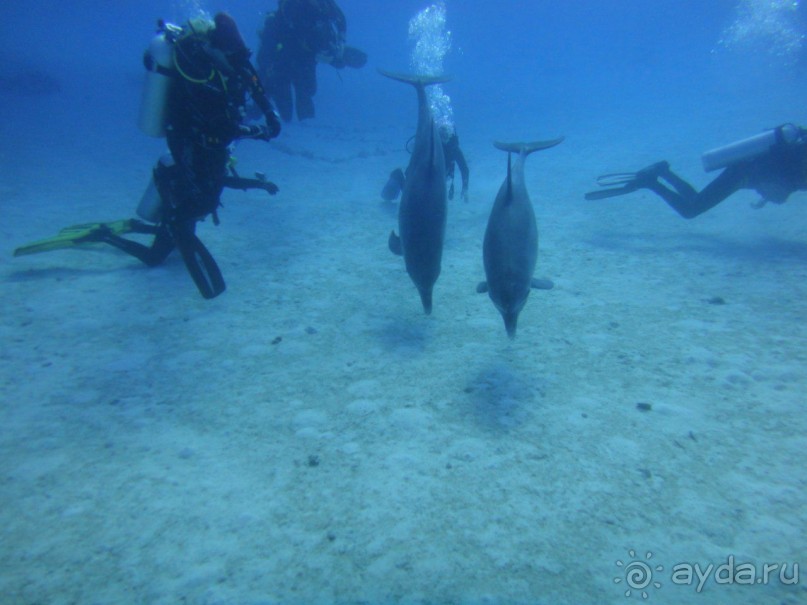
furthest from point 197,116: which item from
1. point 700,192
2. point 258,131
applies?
point 700,192

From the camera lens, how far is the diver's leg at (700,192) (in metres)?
7.89

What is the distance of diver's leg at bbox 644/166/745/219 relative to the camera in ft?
25.9

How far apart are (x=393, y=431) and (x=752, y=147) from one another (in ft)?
28.3

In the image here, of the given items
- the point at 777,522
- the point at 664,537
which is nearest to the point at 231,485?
the point at 664,537

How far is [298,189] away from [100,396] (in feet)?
35.5

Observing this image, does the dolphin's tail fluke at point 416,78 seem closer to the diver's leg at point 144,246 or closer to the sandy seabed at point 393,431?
the sandy seabed at point 393,431

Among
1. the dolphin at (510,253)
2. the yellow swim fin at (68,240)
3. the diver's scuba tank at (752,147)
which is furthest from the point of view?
the diver's scuba tank at (752,147)

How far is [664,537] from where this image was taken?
257 cm

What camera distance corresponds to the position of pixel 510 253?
3633 mm

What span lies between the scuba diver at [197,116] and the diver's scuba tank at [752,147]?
812 centimetres

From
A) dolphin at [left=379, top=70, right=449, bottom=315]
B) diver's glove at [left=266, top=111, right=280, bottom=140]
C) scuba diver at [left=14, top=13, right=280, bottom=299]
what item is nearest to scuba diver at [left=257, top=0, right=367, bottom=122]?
scuba diver at [left=14, top=13, right=280, bottom=299]

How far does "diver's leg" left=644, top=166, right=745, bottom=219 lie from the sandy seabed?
1392mm

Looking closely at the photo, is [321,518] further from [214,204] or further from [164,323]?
[214,204]

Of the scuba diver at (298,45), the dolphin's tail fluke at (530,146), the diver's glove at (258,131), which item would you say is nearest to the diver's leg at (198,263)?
the diver's glove at (258,131)
